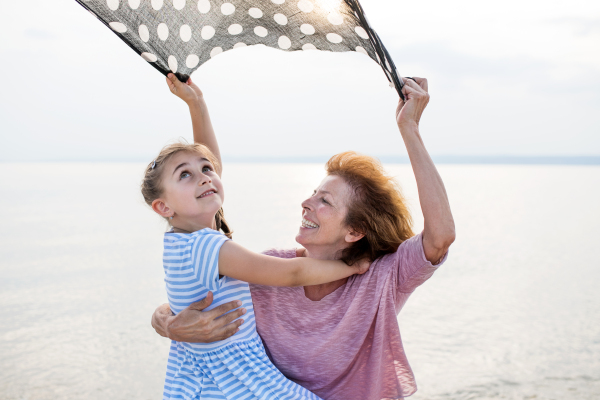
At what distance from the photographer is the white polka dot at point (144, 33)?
2.24m

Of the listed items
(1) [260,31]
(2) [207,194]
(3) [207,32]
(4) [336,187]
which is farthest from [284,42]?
(2) [207,194]

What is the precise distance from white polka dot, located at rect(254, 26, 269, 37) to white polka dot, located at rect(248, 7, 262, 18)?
0.07 metres

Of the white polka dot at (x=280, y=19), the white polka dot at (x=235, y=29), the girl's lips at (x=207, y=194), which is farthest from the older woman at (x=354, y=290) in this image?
the white polka dot at (x=280, y=19)

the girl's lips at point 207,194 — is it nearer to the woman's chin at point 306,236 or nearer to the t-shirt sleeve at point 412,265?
the woman's chin at point 306,236

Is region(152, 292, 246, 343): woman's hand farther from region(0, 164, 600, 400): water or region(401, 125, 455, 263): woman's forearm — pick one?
region(0, 164, 600, 400): water

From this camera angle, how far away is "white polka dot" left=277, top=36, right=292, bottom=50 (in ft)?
7.96

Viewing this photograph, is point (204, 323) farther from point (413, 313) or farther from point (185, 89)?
point (413, 313)

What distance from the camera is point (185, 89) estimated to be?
8.31 feet

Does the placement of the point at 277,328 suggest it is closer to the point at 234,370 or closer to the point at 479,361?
the point at 234,370

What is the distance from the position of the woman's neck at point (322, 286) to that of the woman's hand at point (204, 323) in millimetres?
373

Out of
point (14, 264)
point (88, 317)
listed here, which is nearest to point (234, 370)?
point (88, 317)

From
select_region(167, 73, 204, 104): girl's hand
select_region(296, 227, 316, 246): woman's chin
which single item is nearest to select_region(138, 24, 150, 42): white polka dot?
select_region(167, 73, 204, 104): girl's hand

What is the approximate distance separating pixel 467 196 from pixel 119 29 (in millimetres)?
23041

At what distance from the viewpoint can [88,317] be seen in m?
6.57
